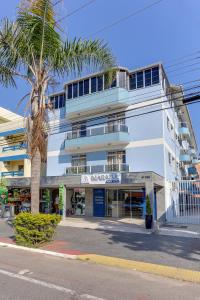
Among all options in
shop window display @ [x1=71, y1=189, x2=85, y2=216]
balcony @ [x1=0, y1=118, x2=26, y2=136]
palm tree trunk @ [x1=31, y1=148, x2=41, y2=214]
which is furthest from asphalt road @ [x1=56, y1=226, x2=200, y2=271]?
balcony @ [x1=0, y1=118, x2=26, y2=136]

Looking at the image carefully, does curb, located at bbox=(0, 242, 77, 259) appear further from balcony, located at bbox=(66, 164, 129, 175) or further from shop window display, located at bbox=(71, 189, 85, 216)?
shop window display, located at bbox=(71, 189, 85, 216)

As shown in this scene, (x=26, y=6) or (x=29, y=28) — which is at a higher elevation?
(x=26, y=6)

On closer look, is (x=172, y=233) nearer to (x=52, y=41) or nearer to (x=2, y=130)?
(x=52, y=41)

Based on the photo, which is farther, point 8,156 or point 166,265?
point 8,156

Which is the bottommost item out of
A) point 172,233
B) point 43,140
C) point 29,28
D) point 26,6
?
point 172,233

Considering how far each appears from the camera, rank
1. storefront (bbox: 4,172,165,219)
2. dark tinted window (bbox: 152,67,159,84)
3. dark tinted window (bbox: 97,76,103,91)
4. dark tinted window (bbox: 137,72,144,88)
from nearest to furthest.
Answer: storefront (bbox: 4,172,165,219), dark tinted window (bbox: 152,67,159,84), dark tinted window (bbox: 137,72,144,88), dark tinted window (bbox: 97,76,103,91)

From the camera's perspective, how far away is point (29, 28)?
32.0ft

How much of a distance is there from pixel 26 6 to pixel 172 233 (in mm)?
12779

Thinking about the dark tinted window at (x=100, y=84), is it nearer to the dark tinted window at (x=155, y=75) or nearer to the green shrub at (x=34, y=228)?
the dark tinted window at (x=155, y=75)

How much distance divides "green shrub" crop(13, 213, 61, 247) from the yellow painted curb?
6.76 ft

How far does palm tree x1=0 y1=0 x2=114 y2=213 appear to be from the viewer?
9680 mm

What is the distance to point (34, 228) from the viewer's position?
9.76m

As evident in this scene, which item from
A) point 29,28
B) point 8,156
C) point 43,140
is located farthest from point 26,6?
point 8,156

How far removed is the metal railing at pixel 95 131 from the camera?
22203mm
